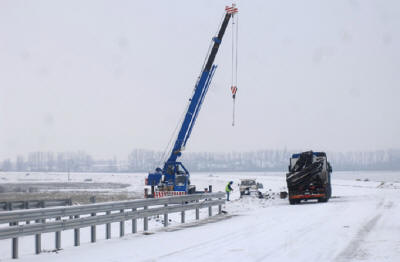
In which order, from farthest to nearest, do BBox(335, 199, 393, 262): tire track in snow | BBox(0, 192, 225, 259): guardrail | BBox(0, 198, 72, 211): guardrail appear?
BBox(0, 198, 72, 211): guardrail → BBox(0, 192, 225, 259): guardrail → BBox(335, 199, 393, 262): tire track in snow

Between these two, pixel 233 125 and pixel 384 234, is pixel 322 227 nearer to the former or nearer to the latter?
pixel 384 234

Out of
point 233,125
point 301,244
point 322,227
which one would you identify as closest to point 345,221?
point 322,227

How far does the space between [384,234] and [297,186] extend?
16179 millimetres

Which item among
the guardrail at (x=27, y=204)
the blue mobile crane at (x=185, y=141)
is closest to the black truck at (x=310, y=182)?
the blue mobile crane at (x=185, y=141)

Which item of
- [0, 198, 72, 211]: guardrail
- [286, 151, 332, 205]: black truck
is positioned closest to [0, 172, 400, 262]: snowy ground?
[0, 198, 72, 211]: guardrail

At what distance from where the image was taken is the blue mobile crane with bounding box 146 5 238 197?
35.5m

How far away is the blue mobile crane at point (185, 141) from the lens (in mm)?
35500

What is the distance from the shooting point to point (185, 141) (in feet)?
121

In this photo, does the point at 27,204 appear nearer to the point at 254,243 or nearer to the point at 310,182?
the point at 254,243

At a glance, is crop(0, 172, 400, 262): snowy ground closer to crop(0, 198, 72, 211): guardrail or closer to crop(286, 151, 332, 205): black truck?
crop(0, 198, 72, 211): guardrail

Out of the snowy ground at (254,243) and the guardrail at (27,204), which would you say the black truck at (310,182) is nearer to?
the snowy ground at (254,243)

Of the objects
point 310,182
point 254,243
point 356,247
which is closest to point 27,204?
point 254,243

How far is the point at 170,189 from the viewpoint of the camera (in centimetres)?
3528

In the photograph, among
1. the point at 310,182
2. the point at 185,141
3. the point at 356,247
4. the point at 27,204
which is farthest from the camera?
the point at 185,141
